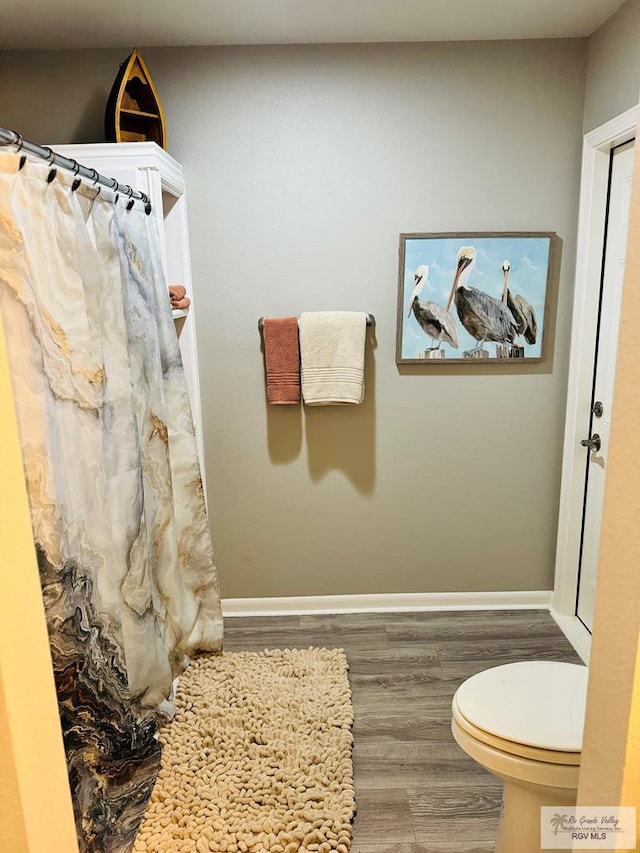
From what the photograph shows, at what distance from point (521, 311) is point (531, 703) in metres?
1.62

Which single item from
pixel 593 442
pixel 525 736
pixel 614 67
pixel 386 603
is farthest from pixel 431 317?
pixel 525 736

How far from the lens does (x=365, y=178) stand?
2605mm

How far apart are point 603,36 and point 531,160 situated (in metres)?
0.47

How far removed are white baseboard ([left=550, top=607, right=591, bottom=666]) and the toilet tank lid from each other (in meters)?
0.99

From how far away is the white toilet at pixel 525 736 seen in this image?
150 cm

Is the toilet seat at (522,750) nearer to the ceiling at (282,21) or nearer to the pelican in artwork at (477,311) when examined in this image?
the pelican in artwork at (477,311)

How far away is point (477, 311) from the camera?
268cm

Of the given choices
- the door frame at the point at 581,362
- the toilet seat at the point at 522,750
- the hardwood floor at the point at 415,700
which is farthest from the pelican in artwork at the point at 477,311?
the toilet seat at the point at 522,750

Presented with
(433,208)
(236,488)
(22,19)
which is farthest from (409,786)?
(22,19)

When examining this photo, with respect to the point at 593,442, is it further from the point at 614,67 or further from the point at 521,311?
the point at 614,67

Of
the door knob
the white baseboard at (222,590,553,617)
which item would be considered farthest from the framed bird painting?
the white baseboard at (222,590,553,617)

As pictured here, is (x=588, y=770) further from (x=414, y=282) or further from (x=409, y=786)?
(x=414, y=282)

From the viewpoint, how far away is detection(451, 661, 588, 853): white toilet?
1499 millimetres

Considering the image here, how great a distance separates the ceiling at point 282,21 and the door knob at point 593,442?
61.7 inches
